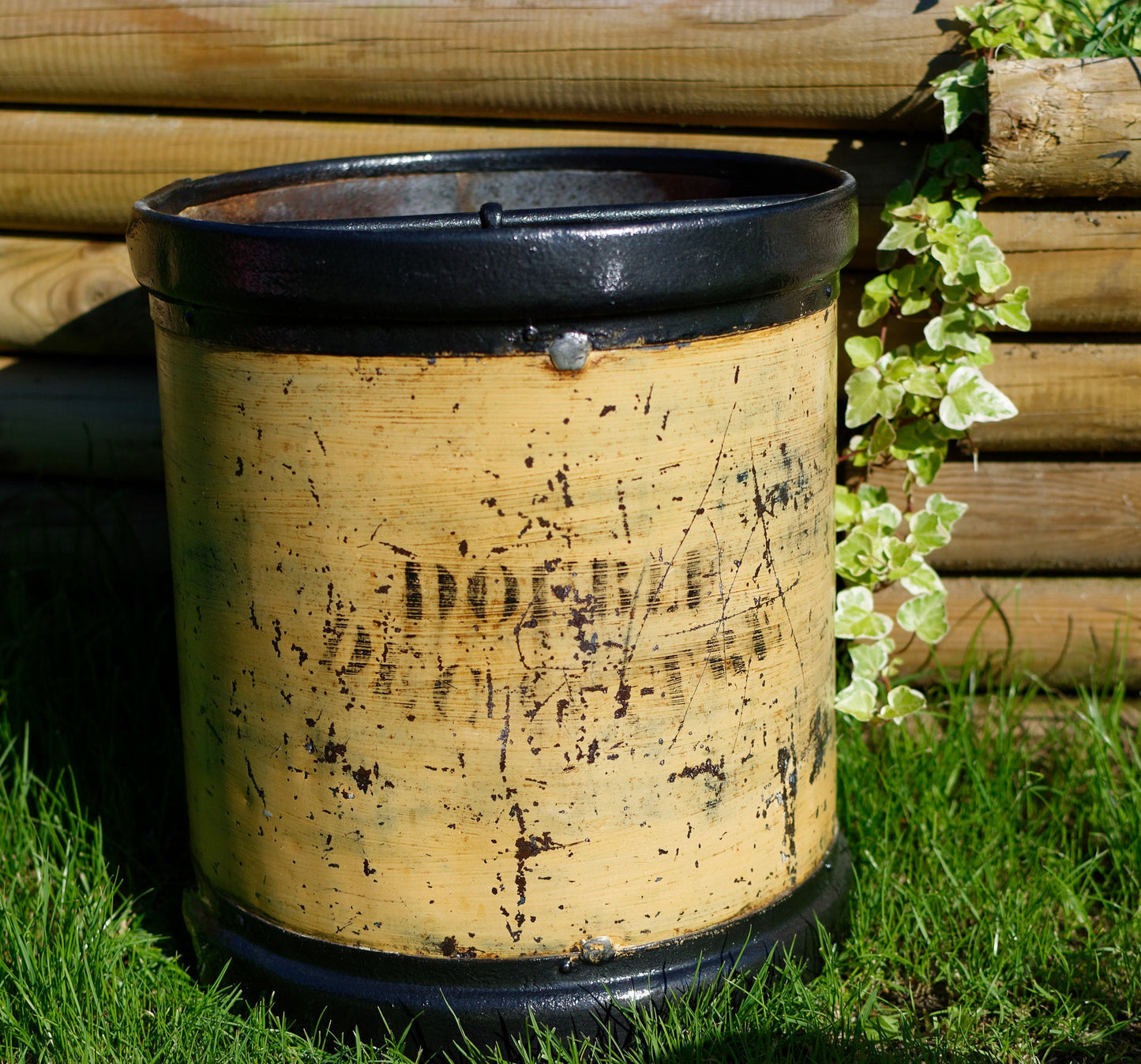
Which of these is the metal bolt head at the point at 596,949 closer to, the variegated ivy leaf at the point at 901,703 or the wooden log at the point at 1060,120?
the variegated ivy leaf at the point at 901,703

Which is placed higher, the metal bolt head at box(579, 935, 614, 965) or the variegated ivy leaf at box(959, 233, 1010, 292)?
the variegated ivy leaf at box(959, 233, 1010, 292)

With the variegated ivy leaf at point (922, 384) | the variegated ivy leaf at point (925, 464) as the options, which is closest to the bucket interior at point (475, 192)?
the variegated ivy leaf at point (922, 384)

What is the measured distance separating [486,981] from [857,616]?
106 centimetres

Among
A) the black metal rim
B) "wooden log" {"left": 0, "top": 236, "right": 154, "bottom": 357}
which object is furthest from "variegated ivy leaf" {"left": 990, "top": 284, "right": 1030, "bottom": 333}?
"wooden log" {"left": 0, "top": 236, "right": 154, "bottom": 357}

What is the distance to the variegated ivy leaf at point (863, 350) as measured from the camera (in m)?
2.31

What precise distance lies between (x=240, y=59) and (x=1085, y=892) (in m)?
2.26

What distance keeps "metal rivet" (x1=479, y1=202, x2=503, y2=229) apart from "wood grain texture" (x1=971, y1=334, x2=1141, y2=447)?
1.19m

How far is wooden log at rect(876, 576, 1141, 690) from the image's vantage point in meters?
2.51

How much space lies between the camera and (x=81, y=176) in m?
2.58

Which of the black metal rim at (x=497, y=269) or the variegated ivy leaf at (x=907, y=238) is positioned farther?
the variegated ivy leaf at (x=907, y=238)

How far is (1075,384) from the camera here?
2400 millimetres

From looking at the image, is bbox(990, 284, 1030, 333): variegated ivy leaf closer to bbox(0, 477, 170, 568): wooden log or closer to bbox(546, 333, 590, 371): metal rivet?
bbox(546, 333, 590, 371): metal rivet

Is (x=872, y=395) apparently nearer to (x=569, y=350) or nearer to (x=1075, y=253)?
(x=1075, y=253)

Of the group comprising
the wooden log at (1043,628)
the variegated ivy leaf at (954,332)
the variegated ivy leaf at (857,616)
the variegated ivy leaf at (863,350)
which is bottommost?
the wooden log at (1043,628)
